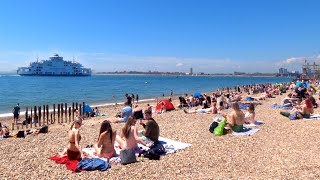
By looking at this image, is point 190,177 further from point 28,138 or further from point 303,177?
point 28,138

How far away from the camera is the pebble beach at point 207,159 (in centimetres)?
595

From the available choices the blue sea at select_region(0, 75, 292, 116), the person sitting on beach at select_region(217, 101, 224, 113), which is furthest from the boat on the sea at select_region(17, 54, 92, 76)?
the person sitting on beach at select_region(217, 101, 224, 113)

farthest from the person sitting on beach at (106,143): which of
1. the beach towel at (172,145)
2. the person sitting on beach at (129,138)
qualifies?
the beach towel at (172,145)

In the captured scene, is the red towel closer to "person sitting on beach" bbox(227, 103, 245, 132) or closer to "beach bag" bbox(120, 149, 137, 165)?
"beach bag" bbox(120, 149, 137, 165)

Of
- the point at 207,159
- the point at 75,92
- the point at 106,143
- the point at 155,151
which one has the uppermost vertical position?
the point at 106,143

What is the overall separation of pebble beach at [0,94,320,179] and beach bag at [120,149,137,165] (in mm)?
140

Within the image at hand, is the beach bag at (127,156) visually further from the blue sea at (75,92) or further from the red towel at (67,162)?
the blue sea at (75,92)

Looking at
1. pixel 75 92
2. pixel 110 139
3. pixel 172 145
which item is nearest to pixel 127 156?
pixel 110 139

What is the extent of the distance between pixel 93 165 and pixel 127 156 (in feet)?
2.59

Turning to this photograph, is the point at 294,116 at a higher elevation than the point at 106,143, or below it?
below

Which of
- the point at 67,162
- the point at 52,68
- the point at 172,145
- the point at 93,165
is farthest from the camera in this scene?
the point at 52,68

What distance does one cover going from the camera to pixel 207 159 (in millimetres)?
6965

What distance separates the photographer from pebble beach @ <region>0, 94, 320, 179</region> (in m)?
5.95

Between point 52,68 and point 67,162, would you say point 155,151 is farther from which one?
point 52,68
